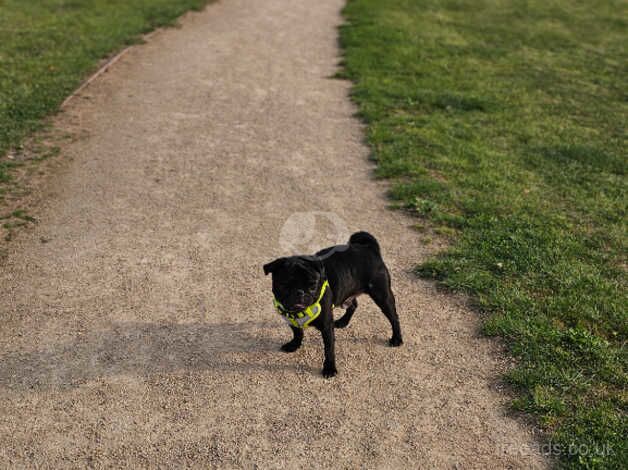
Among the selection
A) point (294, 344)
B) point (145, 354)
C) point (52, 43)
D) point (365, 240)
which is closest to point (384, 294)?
point (365, 240)

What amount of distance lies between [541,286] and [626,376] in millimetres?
1717

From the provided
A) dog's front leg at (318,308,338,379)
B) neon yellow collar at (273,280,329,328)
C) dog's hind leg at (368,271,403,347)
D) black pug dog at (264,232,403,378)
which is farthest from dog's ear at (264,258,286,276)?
dog's hind leg at (368,271,403,347)

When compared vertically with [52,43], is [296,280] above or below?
above

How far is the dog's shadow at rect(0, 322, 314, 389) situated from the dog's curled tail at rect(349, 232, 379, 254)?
1422 mm

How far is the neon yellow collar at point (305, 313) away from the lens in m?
5.55

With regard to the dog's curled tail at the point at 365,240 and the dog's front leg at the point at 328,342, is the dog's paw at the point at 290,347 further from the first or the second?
the dog's curled tail at the point at 365,240

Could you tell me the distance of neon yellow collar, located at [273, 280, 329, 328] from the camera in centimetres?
555

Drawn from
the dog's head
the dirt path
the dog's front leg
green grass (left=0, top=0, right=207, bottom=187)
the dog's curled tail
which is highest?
the dog's head

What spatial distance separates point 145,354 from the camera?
6.38 meters

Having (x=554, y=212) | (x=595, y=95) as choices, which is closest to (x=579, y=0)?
(x=595, y=95)

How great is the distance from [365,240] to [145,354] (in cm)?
261

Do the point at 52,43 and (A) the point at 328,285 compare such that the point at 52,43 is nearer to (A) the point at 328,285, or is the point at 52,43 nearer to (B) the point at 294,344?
(B) the point at 294,344

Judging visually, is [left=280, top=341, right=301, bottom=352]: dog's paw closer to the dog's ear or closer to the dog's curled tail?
the dog's curled tail

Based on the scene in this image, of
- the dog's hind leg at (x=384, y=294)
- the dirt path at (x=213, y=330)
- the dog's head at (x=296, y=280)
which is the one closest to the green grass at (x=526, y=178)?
the dirt path at (x=213, y=330)
